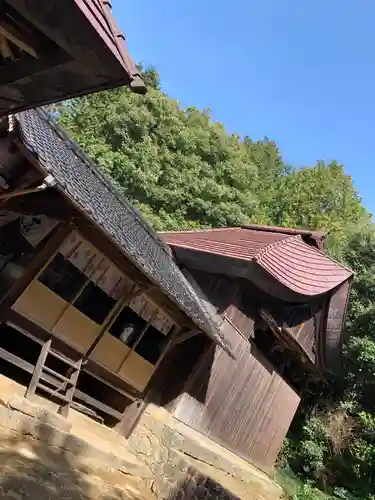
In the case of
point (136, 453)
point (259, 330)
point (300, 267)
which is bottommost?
point (136, 453)

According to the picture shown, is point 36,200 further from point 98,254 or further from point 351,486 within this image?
point 351,486

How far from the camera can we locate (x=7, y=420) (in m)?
9.43

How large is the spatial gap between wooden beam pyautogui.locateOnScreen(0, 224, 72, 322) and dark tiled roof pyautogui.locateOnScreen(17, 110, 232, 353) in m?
0.93

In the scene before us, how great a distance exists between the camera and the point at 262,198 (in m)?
38.2

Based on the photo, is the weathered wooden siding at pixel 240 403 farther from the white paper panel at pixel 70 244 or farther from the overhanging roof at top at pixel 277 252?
the white paper panel at pixel 70 244

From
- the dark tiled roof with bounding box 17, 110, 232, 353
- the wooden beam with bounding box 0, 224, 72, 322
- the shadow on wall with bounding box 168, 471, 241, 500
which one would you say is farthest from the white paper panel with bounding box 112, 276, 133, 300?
the shadow on wall with bounding box 168, 471, 241, 500

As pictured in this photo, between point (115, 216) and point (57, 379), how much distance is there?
4.11 m

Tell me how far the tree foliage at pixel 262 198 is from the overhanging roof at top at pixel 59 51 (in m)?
16.4

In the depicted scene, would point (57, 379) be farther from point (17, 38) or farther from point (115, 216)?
point (17, 38)

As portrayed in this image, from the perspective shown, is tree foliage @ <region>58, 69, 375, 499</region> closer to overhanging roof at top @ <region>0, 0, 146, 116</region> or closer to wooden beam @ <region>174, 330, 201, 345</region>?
wooden beam @ <region>174, 330, 201, 345</region>

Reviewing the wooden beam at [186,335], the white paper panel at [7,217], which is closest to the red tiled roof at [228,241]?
the wooden beam at [186,335]

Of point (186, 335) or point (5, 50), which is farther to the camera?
point (186, 335)

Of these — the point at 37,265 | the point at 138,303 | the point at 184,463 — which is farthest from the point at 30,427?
the point at 184,463

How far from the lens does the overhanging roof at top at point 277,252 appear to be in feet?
48.0
